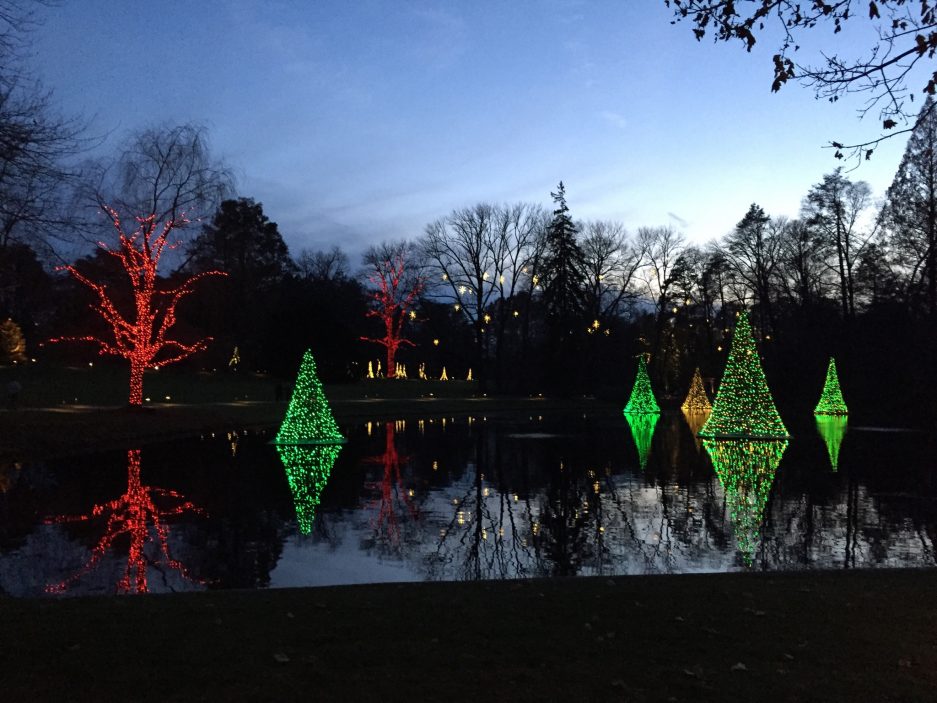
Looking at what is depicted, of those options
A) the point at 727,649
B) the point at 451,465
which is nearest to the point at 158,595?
the point at 727,649

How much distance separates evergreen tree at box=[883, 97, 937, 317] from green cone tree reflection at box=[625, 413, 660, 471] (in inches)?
534

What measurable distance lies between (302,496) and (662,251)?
2311 inches

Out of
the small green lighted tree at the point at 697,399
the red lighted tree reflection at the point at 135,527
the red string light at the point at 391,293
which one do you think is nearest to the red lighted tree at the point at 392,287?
the red string light at the point at 391,293

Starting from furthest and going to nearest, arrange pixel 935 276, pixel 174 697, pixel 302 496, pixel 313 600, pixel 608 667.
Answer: pixel 935 276 → pixel 302 496 → pixel 313 600 → pixel 608 667 → pixel 174 697

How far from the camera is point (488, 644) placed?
17.1 ft

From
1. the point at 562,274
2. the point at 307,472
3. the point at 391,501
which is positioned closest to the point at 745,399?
the point at 307,472

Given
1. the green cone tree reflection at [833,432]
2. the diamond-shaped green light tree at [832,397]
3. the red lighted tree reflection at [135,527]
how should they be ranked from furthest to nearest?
the diamond-shaped green light tree at [832,397] → the green cone tree reflection at [833,432] → the red lighted tree reflection at [135,527]

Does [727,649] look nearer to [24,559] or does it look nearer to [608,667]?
[608,667]

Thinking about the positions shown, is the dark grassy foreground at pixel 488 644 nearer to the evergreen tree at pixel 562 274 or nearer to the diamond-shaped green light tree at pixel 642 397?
the diamond-shaped green light tree at pixel 642 397

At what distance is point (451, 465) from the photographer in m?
19.7

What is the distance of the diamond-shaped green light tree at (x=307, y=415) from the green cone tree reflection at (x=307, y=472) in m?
0.39

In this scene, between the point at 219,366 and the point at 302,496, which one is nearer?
the point at 302,496

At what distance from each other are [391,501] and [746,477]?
815 centimetres

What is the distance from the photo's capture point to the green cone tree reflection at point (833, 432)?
22297mm
